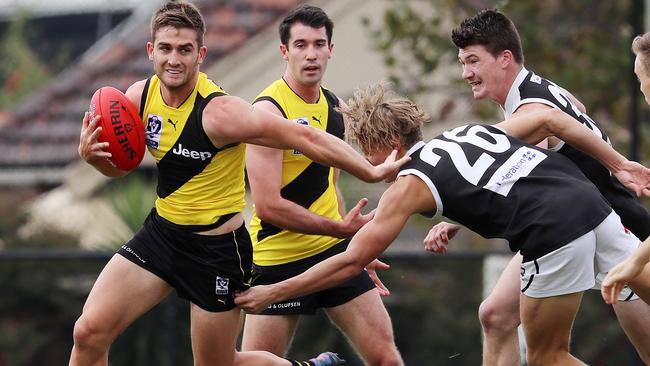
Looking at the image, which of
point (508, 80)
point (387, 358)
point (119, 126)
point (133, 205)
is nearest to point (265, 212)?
point (119, 126)

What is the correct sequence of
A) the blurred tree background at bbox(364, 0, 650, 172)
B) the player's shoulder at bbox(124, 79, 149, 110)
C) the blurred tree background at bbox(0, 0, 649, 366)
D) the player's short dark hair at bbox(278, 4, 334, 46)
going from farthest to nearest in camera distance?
the blurred tree background at bbox(364, 0, 650, 172), the blurred tree background at bbox(0, 0, 649, 366), the player's short dark hair at bbox(278, 4, 334, 46), the player's shoulder at bbox(124, 79, 149, 110)

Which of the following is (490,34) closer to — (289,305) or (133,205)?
(289,305)

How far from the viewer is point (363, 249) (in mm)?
6020

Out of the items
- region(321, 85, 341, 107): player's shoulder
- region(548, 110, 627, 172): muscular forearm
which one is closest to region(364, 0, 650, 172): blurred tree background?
region(321, 85, 341, 107): player's shoulder

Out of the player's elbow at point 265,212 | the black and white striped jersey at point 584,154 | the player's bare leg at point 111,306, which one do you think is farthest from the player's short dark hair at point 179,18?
the black and white striped jersey at point 584,154

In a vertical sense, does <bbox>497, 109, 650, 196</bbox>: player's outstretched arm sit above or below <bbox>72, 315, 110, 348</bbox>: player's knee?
above

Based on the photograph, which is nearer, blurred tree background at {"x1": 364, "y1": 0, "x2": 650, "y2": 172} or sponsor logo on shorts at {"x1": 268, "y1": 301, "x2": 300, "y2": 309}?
sponsor logo on shorts at {"x1": 268, "y1": 301, "x2": 300, "y2": 309}

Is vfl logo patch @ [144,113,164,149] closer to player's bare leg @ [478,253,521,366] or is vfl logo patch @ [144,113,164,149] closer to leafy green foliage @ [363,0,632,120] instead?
player's bare leg @ [478,253,521,366]

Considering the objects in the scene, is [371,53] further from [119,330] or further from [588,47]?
[119,330]

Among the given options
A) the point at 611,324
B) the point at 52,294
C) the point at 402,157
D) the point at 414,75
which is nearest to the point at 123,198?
the point at 52,294

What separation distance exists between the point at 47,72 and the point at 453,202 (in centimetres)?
1440

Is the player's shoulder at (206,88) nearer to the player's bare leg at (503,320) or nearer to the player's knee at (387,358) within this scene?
the player's knee at (387,358)

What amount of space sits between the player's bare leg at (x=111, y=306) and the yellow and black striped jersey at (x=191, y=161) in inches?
14.0

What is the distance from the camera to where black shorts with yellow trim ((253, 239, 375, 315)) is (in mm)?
7004
